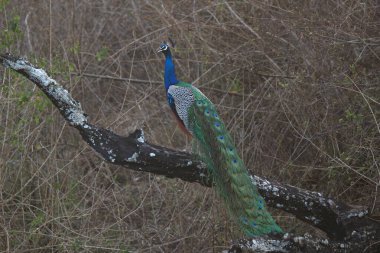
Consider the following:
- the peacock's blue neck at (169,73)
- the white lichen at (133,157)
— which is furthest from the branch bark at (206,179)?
the peacock's blue neck at (169,73)

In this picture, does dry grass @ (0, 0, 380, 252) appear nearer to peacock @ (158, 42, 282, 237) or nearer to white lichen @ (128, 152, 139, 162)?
peacock @ (158, 42, 282, 237)

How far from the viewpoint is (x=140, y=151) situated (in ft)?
12.5

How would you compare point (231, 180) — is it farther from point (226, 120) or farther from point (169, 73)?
point (226, 120)

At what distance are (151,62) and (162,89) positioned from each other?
35 cm

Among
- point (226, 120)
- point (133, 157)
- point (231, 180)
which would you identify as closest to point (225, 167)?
point (231, 180)

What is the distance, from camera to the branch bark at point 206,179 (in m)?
3.74

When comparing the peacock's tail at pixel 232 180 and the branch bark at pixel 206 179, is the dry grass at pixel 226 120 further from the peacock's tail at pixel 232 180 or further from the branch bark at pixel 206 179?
the peacock's tail at pixel 232 180

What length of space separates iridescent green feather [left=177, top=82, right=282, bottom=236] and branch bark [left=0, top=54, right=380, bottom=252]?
0.07 m

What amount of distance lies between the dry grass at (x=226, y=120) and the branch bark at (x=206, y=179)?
37 centimetres

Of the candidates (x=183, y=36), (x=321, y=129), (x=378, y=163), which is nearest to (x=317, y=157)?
(x=321, y=129)

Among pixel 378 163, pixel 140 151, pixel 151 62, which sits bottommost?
pixel 378 163

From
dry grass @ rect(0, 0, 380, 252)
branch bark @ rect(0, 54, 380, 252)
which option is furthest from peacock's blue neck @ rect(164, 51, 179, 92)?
branch bark @ rect(0, 54, 380, 252)

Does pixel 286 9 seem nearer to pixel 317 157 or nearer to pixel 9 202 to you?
pixel 317 157

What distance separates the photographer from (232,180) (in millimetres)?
3992
